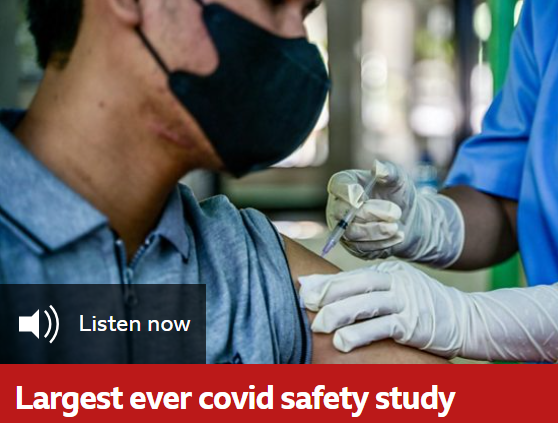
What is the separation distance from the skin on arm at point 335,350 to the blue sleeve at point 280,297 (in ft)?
0.07

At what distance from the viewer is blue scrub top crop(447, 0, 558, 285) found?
1.69 m

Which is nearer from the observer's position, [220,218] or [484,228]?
[220,218]

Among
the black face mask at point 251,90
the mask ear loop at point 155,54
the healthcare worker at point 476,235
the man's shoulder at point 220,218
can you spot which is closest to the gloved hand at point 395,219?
the healthcare worker at point 476,235

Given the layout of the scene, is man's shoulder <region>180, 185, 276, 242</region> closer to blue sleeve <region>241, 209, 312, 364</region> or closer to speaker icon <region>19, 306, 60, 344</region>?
blue sleeve <region>241, 209, 312, 364</region>

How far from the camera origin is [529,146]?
174 cm

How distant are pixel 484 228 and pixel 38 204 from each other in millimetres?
1185

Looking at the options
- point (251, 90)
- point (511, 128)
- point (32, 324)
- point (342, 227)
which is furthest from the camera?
point (511, 128)

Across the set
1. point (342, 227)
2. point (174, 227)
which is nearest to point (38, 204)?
point (174, 227)

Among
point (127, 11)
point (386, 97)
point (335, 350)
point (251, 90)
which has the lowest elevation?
point (386, 97)

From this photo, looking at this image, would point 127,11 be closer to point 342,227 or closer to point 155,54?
point 155,54

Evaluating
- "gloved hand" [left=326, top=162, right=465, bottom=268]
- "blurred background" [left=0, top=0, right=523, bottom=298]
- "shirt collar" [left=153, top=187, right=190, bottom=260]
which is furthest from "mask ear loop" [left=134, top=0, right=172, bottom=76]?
"blurred background" [left=0, top=0, right=523, bottom=298]

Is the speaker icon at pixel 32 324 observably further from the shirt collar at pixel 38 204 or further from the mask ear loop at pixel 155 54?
the mask ear loop at pixel 155 54

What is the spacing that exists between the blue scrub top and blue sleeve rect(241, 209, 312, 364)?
684 millimetres

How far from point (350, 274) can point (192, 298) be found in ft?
1.02
